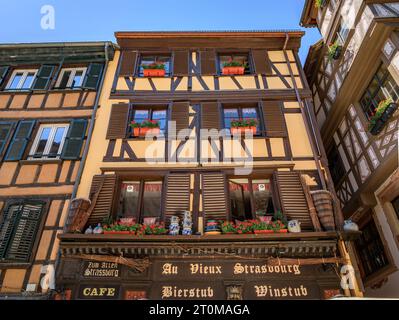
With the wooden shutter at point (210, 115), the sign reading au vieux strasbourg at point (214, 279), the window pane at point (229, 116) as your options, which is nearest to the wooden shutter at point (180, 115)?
the wooden shutter at point (210, 115)

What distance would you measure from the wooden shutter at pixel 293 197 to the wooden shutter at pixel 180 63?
5173 millimetres

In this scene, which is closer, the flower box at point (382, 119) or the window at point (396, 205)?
the flower box at point (382, 119)

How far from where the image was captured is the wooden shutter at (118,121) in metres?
9.65

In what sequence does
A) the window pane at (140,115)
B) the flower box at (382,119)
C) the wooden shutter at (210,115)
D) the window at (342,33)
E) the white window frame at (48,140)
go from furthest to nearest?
1. the window pane at (140,115)
2. the window at (342,33)
3. the wooden shutter at (210,115)
4. the white window frame at (48,140)
5. the flower box at (382,119)

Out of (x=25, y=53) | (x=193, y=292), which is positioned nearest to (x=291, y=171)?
(x=193, y=292)

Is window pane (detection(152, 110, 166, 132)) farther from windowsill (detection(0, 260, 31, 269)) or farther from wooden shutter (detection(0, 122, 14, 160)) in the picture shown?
windowsill (detection(0, 260, 31, 269))

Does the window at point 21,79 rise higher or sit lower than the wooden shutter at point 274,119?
higher

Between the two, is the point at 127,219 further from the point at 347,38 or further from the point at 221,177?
the point at 347,38

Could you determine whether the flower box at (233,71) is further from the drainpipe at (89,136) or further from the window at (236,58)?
the drainpipe at (89,136)

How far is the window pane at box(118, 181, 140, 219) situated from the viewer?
27.9ft

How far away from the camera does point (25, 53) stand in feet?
40.0

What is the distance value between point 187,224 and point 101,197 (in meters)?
2.51

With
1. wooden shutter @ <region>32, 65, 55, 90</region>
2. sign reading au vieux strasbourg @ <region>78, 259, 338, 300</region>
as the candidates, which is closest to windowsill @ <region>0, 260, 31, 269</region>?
sign reading au vieux strasbourg @ <region>78, 259, 338, 300</region>

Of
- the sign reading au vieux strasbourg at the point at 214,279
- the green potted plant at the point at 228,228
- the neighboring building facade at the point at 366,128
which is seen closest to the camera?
the sign reading au vieux strasbourg at the point at 214,279
